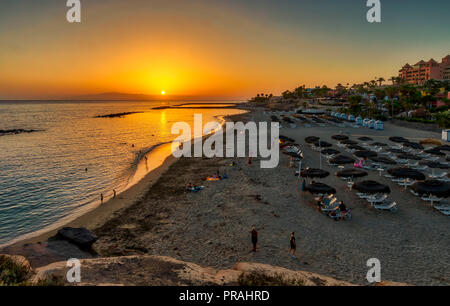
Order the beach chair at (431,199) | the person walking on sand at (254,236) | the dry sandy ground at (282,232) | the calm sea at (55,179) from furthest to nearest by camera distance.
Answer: the calm sea at (55,179) → the beach chair at (431,199) → the person walking on sand at (254,236) → the dry sandy ground at (282,232)

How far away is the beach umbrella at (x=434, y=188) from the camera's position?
1264cm

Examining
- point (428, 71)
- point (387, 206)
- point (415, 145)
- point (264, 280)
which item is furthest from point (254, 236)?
point (428, 71)

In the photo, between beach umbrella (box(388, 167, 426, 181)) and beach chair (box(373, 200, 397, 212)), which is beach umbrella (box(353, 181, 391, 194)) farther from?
beach umbrella (box(388, 167, 426, 181))

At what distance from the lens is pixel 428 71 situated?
130m

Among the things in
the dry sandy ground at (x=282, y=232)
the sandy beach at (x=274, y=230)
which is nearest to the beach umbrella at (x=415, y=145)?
the sandy beach at (x=274, y=230)

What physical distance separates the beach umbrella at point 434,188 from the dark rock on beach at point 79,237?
16.0m

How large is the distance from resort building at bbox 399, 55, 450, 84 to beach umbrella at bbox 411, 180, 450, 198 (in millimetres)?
143981

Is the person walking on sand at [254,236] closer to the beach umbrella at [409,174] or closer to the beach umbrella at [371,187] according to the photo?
the beach umbrella at [371,187]

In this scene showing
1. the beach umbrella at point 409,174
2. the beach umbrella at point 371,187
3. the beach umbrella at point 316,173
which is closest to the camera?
the beach umbrella at point 371,187

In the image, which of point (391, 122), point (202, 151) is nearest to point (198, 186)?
point (202, 151)

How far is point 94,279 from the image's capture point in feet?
21.9

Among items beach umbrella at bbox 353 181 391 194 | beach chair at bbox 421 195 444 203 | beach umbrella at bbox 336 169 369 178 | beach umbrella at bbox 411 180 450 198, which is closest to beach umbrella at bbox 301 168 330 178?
beach umbrella at bbox 336 169 369 178

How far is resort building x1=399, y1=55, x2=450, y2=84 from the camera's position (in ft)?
415
